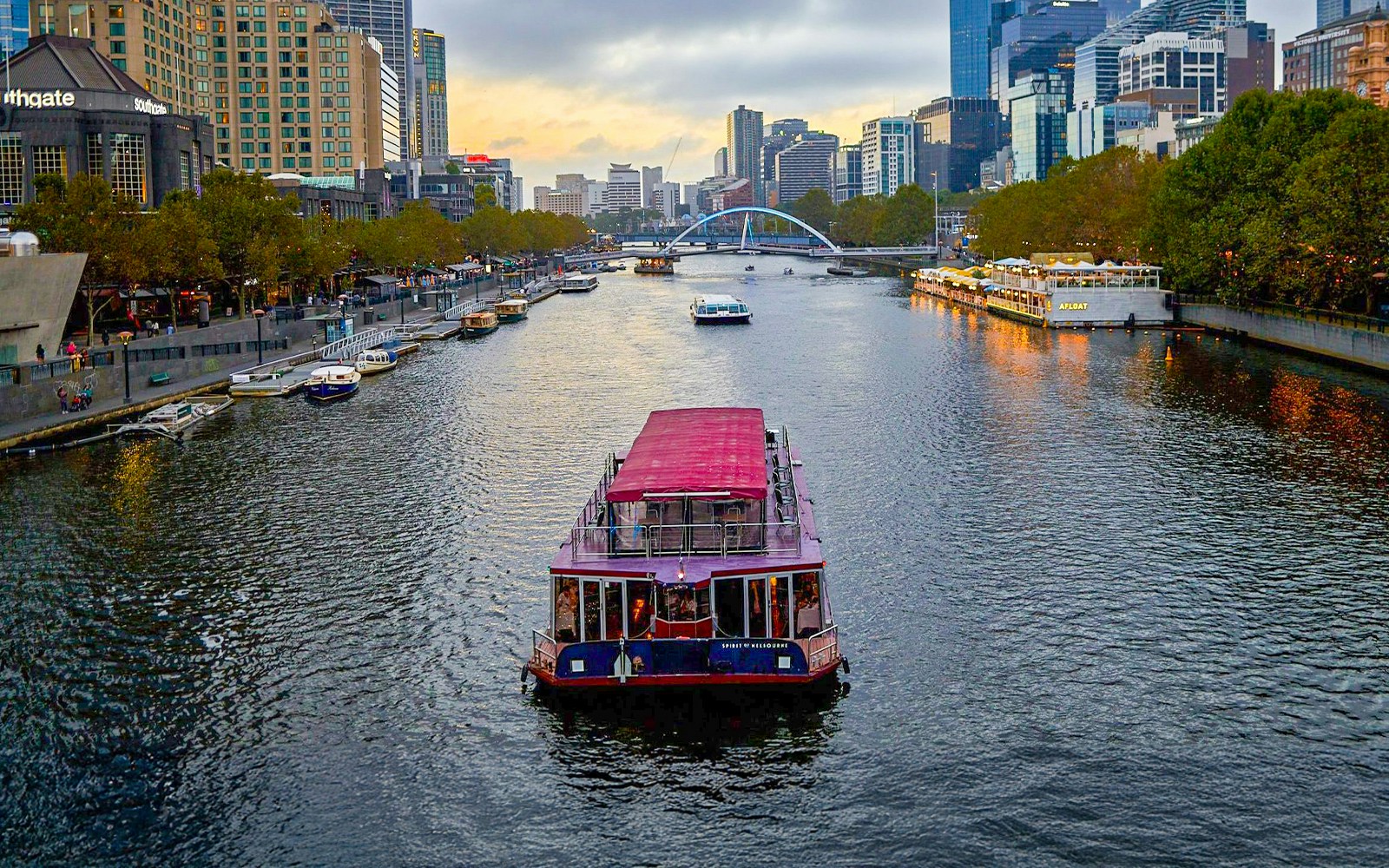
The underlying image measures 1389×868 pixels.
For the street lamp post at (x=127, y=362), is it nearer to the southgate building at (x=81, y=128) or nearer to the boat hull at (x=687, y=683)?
the southgate building at (x=81, y=128)

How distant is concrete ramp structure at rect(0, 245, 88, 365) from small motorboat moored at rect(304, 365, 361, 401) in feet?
41.5

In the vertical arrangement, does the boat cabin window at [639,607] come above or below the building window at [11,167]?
below

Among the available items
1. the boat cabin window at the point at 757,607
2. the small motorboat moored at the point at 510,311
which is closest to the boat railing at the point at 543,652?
the boat cabin window at the point at 757,607

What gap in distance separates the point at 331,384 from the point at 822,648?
168ft

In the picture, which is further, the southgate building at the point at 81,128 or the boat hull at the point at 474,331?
the boat hull at the point at 474,331

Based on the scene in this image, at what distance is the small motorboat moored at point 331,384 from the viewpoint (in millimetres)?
74500

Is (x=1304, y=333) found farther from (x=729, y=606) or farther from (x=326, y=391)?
(x=729, y=606)

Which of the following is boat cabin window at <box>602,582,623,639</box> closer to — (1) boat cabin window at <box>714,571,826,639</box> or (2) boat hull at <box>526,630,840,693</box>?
(2) boat hull at <box>526,630,840,693</box>

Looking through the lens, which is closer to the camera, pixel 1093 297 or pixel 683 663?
pixel 683 663

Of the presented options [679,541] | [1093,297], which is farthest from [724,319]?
[679,541]

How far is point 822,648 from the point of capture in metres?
29.8

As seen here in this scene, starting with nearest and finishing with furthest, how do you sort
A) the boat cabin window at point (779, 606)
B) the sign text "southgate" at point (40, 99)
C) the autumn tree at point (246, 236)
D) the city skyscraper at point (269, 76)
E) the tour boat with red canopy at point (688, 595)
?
the tour boat with red canopy at point (688, 595)
the boat cabin window at point (779, 606)
the autumn tree at point (246, 236)
the sign text "southgate" at point (40, 99)
the city skyscraper at point (269, 76)

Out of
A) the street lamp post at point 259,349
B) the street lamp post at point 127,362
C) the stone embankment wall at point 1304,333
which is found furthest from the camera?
the street lamp post at point 259,349

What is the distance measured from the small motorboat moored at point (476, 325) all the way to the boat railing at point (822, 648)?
9168cm
